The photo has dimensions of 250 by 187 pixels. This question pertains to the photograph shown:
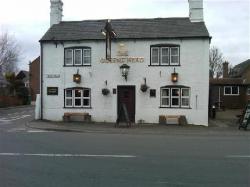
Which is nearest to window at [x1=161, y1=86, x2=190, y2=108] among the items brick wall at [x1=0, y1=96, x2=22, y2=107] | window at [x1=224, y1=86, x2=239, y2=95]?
brick wall at [x1=0, y1=96, x2=22, y2=107]

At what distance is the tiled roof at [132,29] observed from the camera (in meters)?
27.8

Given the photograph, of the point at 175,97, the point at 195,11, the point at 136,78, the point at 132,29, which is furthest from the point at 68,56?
the point at 195,11

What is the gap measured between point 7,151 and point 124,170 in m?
4.79

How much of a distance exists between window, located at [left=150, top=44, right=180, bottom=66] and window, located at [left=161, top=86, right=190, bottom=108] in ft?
5.09

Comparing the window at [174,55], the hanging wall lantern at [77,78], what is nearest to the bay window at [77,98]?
the hanging wall lantern at [77,78]

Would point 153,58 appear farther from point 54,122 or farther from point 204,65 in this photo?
point 54,122

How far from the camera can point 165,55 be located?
91.0 feet

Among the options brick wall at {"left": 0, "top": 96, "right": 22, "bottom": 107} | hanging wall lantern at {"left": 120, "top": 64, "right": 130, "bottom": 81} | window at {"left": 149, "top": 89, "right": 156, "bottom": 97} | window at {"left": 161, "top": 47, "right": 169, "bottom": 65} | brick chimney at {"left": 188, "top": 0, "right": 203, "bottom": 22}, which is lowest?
brick wall at {"left": 0, "top": 96, "right": 22, "bottom": 107}

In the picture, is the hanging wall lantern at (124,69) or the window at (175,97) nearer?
the hanging wall lantern at (124,69)

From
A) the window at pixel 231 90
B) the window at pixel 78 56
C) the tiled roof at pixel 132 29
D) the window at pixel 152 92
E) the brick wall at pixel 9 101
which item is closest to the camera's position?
the window at pixel 152 92

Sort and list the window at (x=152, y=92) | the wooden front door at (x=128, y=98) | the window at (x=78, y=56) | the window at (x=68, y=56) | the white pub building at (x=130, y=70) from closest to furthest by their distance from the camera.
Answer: the white pub building at (x=130, y=70)
the window at (x=152, y=92)
the wooden front door at (x=128, y=98)
the window at (x=78, y=56)
the window at (x=68, y=56)

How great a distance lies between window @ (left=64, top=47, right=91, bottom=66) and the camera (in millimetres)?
28797

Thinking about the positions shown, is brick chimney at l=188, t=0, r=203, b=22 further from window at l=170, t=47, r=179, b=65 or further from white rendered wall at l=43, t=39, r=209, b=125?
window at l=170, t=47, r=179, b=65

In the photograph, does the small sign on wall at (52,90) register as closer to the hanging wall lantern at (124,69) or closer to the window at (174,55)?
the hanging wall lantern at (124,69)
